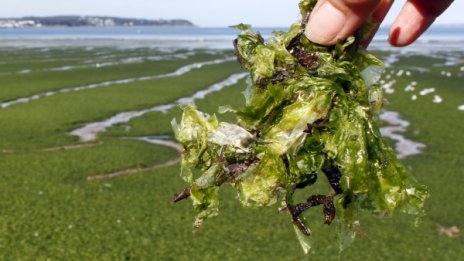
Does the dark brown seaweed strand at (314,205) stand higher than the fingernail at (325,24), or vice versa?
the fingernail at (325,24)

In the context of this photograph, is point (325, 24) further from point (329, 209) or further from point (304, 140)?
point (329, 209)

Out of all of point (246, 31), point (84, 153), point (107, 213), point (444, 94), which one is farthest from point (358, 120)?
point (444, 94)

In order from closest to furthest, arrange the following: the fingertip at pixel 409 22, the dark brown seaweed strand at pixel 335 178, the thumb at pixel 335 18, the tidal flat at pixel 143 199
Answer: the thumb at pixel 335 18 → the dark brown seaweed strand at pixel 335 178 → the fingertip at pixel 409 22 → the tidal flat at pixel 143 199

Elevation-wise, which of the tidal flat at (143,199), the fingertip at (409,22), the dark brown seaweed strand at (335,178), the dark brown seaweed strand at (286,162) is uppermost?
the fingertip at (409,22)

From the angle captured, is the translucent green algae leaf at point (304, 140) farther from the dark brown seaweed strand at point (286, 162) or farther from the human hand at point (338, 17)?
the human hand at point (338, 17)

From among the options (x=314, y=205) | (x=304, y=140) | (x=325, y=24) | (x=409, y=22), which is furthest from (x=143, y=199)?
(x=325, y=24)

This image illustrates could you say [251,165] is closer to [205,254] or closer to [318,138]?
[318,138]

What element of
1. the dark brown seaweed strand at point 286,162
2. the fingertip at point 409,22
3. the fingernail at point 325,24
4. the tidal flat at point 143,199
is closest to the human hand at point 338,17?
the fingernail at point 325,24

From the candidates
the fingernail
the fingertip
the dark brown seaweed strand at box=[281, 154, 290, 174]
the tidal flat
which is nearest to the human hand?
the fingernail
